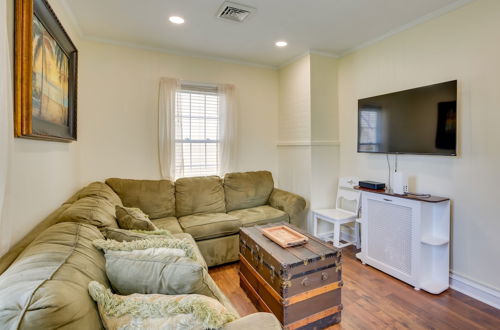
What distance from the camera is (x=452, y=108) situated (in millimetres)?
2232

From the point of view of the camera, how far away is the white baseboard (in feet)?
6.77

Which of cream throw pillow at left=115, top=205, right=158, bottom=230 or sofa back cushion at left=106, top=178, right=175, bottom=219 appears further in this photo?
sofa back cushion at left=106, top=178, right=175, bottom=219

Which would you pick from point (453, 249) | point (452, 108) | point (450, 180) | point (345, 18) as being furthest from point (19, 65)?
point (453, 249)

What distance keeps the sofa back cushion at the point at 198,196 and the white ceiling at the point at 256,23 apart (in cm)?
174

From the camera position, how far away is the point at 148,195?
2.93m

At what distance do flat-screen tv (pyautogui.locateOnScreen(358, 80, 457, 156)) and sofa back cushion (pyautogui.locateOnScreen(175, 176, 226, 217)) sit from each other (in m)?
1.92

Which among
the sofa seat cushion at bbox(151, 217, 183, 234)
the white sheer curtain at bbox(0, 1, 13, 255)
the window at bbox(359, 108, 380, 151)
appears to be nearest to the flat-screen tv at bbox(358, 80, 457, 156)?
the window at bbox(359, 108, 380, 151)

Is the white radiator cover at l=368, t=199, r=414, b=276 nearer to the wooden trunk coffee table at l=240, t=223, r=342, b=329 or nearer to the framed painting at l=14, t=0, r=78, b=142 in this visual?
the wooden trunk coffee table at l=240, t=223, r=342, b=329

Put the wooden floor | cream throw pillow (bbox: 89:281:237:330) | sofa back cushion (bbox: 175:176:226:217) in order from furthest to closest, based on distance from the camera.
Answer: sofa back cushion (bbox: 175:176:226:217)
the wooden floor
cream throw pillow (bbox: 89:281:237:330)

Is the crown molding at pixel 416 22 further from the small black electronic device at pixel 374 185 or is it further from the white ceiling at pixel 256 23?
the small black electronic device at pixel 374 185

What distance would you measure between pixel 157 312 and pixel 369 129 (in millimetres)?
2924

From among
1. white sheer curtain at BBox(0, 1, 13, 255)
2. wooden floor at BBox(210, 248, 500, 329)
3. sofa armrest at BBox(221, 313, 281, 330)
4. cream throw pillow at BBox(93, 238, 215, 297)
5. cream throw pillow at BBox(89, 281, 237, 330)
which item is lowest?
wooden floor at BBox(210, 248, 500, 329)

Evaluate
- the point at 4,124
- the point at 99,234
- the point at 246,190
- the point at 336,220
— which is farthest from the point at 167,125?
the point at 336,220

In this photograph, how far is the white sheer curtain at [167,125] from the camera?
3.25m
